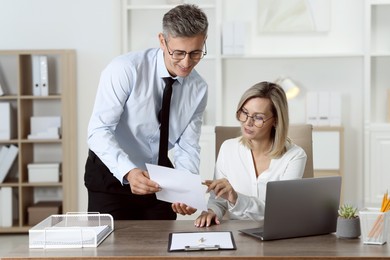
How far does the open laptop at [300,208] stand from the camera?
8.00 feet

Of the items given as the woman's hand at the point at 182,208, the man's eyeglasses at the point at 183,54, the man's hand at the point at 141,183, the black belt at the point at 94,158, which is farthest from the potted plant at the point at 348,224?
the black belt at the point at 94,158

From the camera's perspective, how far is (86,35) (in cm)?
615

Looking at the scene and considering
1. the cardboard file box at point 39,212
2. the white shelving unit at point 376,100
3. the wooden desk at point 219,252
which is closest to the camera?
the wooden desk at point 219,252

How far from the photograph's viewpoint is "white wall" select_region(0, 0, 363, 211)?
241 inches

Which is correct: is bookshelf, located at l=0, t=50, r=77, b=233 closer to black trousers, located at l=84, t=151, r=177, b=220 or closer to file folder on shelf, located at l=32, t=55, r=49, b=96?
file folder on shelf, located at l=32, t=55, r=49, b=96

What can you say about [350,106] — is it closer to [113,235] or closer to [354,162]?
[354,162]

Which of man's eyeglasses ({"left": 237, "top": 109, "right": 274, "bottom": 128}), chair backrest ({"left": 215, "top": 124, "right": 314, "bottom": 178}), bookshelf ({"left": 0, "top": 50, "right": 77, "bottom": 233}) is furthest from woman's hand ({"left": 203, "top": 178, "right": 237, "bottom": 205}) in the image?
bookshelf ({"left": 0, "top": 50, "right": 77, "bottom": 233})

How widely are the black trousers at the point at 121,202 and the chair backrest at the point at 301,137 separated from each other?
1.89ft

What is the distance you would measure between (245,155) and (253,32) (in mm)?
3298

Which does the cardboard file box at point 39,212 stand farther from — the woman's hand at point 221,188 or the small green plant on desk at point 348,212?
the small green plant on desk at point 348,212

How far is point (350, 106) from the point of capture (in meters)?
6.32

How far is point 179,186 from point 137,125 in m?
0.60

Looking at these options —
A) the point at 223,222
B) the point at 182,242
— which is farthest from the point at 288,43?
the point at 182,242

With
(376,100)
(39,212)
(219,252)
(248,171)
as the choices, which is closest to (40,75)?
(39,212)
